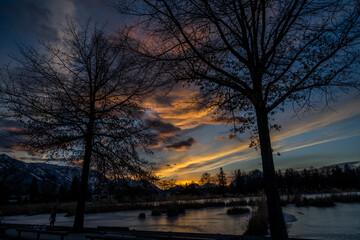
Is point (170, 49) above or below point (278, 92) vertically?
above

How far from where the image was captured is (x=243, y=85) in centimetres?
593

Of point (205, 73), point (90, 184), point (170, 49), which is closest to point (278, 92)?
point (205, 73)

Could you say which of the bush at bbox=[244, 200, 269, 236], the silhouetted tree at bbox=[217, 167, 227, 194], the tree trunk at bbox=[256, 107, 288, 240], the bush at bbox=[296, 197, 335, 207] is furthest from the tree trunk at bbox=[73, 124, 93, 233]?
the silhouetted tree at bbox=[217, 167, 227, 194]

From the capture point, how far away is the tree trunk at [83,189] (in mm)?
9430

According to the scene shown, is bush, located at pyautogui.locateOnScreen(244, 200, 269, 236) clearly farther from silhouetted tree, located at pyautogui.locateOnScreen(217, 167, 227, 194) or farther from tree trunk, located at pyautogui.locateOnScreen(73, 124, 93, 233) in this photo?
silhouetted tree, located at pyautogui.locateOnScreen(217, 167, 227, 194)

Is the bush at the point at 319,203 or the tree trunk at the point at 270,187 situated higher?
the tree trunk at the point at 270,187

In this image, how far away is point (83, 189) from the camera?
9.77m

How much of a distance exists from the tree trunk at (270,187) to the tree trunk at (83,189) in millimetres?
7623

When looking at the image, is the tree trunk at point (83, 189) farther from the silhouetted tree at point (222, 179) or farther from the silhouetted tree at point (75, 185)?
the silhouetted tree at point (222, 179)

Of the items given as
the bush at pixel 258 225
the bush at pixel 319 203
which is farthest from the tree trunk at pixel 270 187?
the bush at pixel 319 203

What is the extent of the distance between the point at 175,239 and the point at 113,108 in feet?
21.1

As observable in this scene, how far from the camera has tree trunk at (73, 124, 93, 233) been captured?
30.9 feet

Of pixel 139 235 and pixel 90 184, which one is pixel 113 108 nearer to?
pixel 90 184

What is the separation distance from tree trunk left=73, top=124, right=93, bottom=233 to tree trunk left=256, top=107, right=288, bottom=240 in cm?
762
